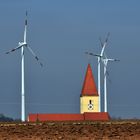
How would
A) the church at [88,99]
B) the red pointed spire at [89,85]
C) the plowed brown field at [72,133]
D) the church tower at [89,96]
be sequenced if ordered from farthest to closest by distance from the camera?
the church tower at [89,96]
the red pointed spire at [89,85]
the church at [88,99]
the plowed brown field at [72,133]

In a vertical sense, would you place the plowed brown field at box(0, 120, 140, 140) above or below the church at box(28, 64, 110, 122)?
below

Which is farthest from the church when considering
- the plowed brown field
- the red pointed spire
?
the plowed brown field

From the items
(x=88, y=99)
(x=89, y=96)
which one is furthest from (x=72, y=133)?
(x=88, y=99)

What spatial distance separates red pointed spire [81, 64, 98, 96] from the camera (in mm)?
143750

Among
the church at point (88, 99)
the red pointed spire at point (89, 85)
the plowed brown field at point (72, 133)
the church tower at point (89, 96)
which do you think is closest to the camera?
the plowed brown field at point (72, 133)

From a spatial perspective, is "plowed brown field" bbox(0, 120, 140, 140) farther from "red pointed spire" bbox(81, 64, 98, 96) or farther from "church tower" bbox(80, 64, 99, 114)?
"church tower" bbox(80, 64, 99, 114)

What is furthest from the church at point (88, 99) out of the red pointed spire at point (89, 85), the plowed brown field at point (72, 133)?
the plowed brown field at point (72, 133)

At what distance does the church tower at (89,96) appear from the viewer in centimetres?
14452

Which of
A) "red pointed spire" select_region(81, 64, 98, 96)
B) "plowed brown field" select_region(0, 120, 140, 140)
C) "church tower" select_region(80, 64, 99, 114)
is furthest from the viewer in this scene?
"church tower" select_region(80, 64, 99, 114)

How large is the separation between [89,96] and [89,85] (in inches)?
116

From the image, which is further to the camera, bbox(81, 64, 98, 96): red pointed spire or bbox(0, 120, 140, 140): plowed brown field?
bbox(81, 64, 98, 96): red pointed spire

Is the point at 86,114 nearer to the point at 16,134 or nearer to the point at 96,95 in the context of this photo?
the point at 96,95

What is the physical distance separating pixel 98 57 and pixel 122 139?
96078mm

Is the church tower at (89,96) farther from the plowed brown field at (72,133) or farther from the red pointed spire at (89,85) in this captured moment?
the plowed brown field at (72,133)
